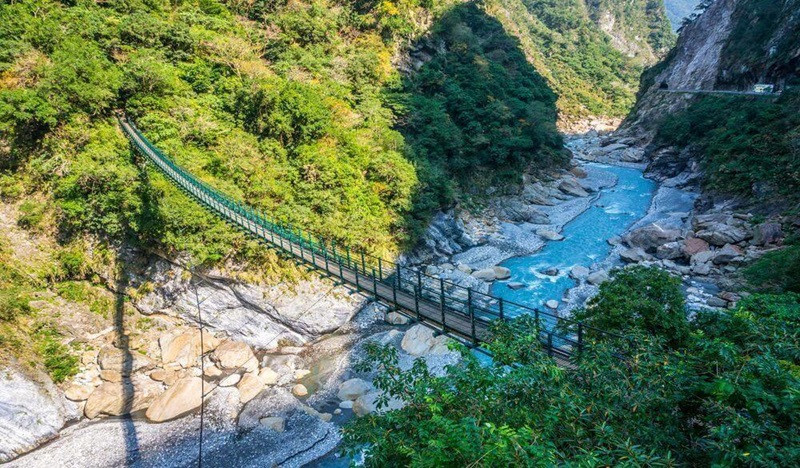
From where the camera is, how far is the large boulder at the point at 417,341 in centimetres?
1227

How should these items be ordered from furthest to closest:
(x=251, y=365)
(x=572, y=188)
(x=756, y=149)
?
(x=572, y=188)
(x=756, y=149)
(x=251, y=365)

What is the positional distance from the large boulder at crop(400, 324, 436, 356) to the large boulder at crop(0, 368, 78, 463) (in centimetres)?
941

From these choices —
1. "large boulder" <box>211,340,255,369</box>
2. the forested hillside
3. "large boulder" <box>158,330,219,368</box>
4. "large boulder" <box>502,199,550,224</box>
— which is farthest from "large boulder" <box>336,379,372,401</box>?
"large boulder" <box>502,199,550,224</box>

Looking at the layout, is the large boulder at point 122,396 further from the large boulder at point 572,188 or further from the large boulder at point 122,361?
the large boulder at point 572,188

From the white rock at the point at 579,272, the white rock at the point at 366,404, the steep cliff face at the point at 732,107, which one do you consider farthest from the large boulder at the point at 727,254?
the white rock at the point at 366,404

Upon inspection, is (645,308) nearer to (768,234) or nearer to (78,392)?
(768,234)

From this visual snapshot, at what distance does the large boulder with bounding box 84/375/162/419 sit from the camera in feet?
33.0

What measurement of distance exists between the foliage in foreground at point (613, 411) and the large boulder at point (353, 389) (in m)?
7.28

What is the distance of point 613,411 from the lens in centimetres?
289

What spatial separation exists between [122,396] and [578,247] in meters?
19.6

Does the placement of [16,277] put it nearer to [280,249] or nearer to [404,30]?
[280,249]

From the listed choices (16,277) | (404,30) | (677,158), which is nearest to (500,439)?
(16,277)

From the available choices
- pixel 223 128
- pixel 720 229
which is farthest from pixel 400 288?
pixel 720 229

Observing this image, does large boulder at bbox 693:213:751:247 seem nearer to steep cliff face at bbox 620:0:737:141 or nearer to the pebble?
the pebble
